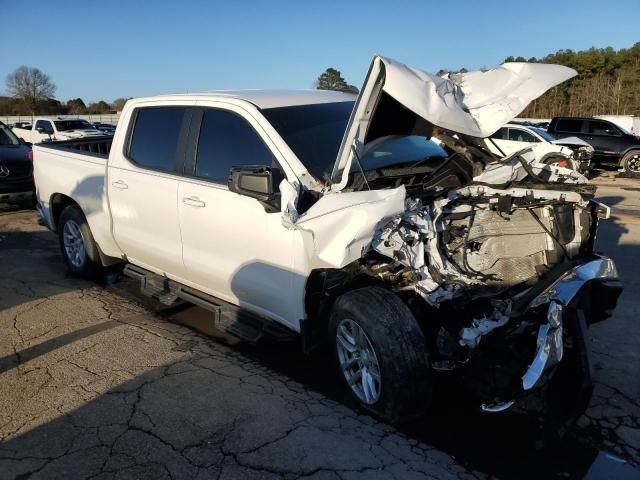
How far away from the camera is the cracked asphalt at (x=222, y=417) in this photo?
2941 millimetres

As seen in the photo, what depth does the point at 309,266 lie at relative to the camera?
3504 mm

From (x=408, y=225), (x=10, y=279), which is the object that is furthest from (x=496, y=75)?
(x=10, y=279)

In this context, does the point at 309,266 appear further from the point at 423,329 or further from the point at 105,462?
the point at 105,462

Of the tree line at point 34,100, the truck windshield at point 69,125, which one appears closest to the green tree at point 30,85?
the tree line at point 34,100

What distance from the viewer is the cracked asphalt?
2941 millimetres

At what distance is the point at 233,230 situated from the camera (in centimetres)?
396

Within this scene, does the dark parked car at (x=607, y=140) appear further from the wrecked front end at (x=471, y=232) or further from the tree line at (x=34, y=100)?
the tree line at (x=34, y=100)

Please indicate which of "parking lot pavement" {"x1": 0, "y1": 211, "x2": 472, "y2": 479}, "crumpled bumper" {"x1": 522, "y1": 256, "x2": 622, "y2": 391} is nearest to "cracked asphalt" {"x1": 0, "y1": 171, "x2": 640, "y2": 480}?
"parking lot pavement" {"x1": 0, "y1": 211, "x2": 472, "y2": 479}

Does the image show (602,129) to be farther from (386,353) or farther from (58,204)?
(386,353)

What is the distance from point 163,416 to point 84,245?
3.25 m

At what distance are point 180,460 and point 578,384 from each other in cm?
214

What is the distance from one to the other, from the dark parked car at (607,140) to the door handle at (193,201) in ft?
57.0

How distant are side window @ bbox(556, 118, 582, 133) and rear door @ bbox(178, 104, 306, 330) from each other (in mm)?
17755

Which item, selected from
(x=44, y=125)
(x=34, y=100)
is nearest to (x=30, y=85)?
(x=34, y=100)
